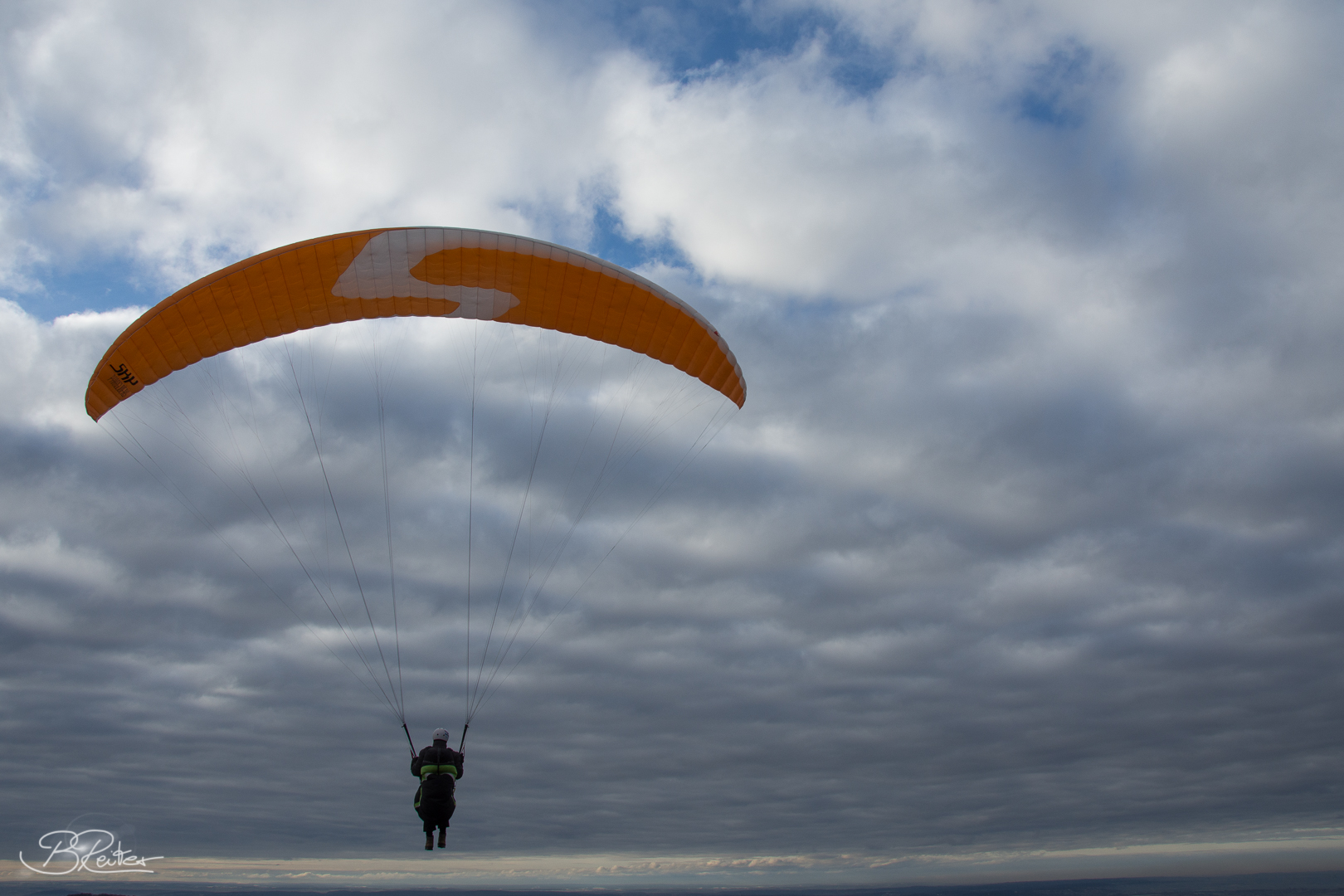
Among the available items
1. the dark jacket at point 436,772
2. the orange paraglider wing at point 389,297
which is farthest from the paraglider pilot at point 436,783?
the orange paraglider wing at point 389,297

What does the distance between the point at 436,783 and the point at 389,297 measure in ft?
29.1

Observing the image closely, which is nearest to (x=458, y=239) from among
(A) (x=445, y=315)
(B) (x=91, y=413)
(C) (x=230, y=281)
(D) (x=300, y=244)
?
(A) (x=445, y=315)

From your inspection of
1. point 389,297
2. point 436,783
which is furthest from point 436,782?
point 389,297

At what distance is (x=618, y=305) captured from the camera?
55.2 ft

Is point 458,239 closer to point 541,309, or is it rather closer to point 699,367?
point 541,309

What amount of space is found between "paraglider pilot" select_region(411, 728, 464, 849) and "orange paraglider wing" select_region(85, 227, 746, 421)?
805 cm

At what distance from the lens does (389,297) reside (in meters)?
16.2

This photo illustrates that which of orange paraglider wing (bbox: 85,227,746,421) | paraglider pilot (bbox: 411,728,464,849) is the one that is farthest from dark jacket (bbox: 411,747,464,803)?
orange paraglider wing (bbox: 85,227,746,421)

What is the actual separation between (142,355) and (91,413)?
1572 mm

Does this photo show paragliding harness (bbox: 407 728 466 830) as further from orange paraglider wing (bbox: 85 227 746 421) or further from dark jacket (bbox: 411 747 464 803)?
orange paraglider wing (bbox: 85 227 746 421)

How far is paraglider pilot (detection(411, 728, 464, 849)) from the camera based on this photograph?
14477 millimetres

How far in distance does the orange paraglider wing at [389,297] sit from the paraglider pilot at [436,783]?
8051mm

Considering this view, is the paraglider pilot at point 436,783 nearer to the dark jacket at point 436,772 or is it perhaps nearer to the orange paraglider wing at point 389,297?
the dark jacket at point 436,772

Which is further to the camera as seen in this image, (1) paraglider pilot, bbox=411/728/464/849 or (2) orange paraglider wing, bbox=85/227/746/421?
(2) orange paraglider wing, bbox=85/227/746/421
